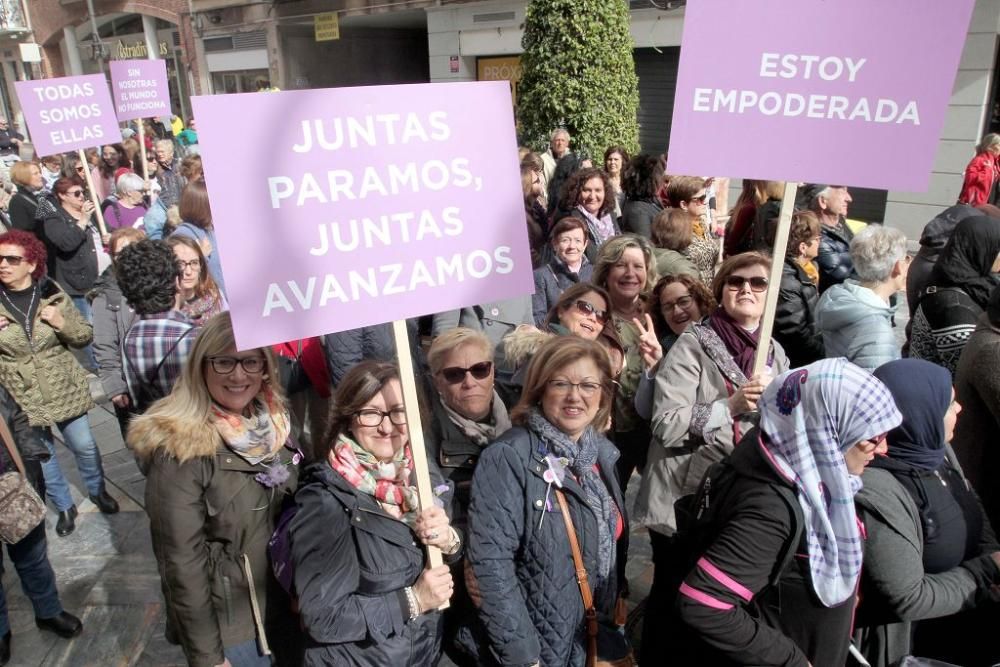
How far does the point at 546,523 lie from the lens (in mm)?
2170

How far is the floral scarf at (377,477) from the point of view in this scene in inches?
81.7

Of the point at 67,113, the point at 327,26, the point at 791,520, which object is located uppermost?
the point at 327,26

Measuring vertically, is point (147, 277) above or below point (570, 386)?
above

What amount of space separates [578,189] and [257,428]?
384 cm

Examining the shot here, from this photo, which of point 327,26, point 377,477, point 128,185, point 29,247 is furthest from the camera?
point 327,26

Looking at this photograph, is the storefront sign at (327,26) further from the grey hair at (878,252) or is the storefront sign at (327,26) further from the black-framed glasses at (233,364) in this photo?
the black-framed glasses at (233,364)

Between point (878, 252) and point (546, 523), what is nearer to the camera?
point (546, 523)

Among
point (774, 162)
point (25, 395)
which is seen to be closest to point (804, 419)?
point (774, 162)

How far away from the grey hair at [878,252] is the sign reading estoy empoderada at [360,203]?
209cm

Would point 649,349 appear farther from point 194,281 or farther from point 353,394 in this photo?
point 194,281

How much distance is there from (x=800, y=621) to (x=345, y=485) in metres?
1.26

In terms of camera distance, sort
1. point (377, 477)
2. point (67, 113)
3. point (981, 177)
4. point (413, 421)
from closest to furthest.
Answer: point (413, 421) → point (377, 477) → point (67, 113) → point (981, 177)

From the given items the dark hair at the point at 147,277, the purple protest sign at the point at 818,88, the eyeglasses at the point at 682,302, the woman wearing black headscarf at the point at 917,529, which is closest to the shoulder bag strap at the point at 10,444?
the dark hair at the point at 147,277

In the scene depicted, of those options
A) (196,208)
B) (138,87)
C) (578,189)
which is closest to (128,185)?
(138,87)
